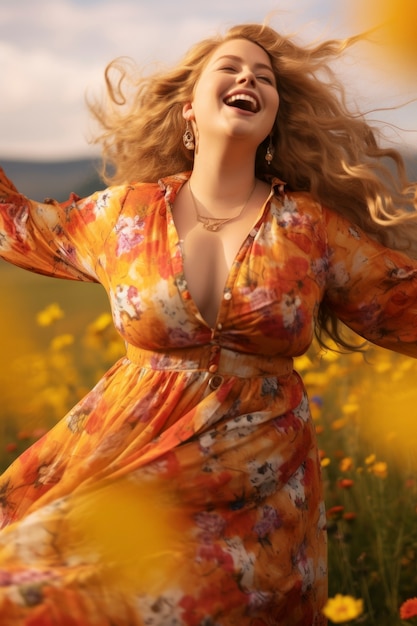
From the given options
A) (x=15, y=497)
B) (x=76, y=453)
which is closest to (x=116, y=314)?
(x=76, y=453)

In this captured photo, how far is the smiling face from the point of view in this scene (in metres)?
2.40

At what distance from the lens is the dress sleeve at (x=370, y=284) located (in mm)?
2463

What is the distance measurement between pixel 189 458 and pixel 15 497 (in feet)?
1.45

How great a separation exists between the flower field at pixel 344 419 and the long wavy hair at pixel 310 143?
495 mm

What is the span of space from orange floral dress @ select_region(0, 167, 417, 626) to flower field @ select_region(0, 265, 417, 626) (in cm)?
49

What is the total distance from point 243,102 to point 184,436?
79cm

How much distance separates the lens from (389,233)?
258 centimetres

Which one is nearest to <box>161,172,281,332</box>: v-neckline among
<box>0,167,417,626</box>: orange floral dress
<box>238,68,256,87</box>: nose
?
<box>0,167,417,626</box>: orange floral dress

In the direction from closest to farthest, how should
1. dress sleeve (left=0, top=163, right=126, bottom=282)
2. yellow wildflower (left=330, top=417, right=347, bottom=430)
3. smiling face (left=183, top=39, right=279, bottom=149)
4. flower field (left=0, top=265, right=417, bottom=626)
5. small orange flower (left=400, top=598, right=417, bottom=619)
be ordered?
small orange flower (left=400, top=598, right=417, bottom=619)
smiling face (left=183, top=39, right=279, bottom=149)
dress sleeve (left=0, top=163, right=126, bottom=282)
flower field (left=0, top=265, right=417, bottom=626)
yellow wildflower (left=330, top=417, right=347, bottom=430)

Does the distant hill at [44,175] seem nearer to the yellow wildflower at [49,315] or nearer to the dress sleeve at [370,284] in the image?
the yellow wildflower at [49,315]

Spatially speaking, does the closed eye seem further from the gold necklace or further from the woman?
the gold necklace

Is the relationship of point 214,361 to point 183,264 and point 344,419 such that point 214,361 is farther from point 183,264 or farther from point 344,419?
point 344,419

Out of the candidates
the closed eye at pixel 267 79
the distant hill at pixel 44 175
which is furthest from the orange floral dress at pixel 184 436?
the distant hill at pixel 44 175

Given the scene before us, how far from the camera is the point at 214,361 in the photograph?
7.57 feet
